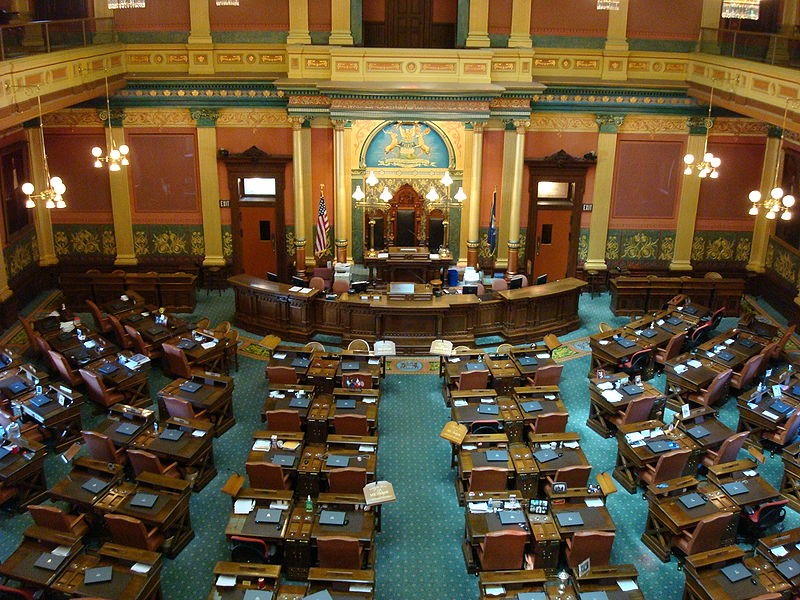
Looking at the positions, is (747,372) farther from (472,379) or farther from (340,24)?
(340,24)

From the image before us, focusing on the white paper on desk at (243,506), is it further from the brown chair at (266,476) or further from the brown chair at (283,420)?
the brown chair at (283,420)

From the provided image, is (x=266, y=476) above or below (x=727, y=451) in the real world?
below

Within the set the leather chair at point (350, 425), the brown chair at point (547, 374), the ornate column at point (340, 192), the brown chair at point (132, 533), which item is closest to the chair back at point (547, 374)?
the brown chair at point (547, 374)

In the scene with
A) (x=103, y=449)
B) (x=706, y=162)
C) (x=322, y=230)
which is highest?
(x=706, y=162)

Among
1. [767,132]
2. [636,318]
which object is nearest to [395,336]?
[636,318]

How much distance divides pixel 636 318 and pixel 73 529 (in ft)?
40.2

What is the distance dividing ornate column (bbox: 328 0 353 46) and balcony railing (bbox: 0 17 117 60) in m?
5.18

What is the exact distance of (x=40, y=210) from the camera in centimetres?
1931

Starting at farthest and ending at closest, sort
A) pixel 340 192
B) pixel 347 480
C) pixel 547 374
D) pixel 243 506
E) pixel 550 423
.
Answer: pixel 340 192 < pixel 547 374 < pixel 550 423 < pixel 347 480 < pixel 243 506

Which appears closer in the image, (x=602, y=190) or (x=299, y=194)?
(x=299, y=194)

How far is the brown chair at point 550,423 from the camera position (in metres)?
12.6

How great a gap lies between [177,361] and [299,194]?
618 cm

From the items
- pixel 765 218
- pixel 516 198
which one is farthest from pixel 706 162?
pixel 765 218

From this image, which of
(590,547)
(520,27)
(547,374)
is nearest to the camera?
(590,547)
